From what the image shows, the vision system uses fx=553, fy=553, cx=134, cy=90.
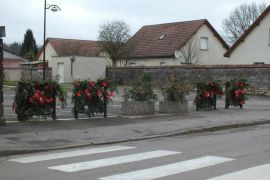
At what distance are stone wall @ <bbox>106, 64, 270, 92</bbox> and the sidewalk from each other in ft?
34.0

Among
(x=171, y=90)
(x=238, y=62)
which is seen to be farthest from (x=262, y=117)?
(x=238, y=62)

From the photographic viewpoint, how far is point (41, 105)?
48.9ft

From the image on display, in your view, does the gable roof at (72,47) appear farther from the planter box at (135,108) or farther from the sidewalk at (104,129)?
the sidewalk at (104,129)

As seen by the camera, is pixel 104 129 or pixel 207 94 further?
pixel 207 94

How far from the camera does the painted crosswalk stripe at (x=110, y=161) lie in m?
9.03

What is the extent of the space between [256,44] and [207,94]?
902 inches

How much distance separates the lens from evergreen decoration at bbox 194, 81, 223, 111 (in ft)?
65.0

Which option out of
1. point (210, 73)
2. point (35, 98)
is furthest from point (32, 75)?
point (210, 73)

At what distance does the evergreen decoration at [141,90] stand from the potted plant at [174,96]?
94 cm

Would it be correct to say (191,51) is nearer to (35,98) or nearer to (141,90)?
(141,90)

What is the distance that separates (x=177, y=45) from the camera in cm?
4909

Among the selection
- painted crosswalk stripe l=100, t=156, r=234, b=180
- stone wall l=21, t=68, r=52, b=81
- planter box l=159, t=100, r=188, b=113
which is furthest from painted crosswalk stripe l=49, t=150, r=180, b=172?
planter box l=159, t=100, r=188, b=113

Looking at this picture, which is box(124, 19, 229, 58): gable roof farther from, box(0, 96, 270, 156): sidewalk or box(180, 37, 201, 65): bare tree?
box(0, 96, 270, 156): sidewalk

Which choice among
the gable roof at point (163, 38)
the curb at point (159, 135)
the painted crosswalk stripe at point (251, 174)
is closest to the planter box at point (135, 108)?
the curb at point (159, 135)
